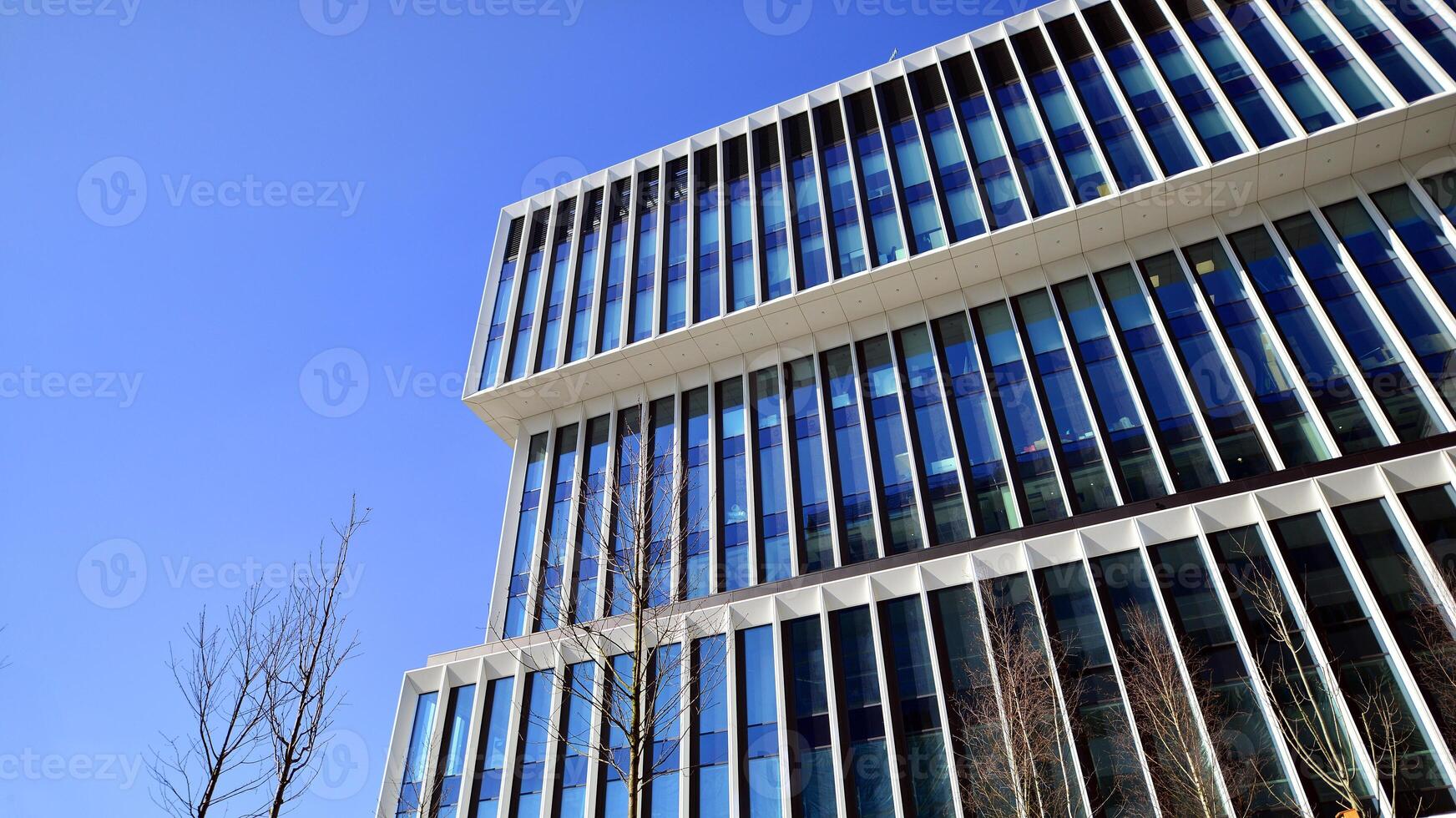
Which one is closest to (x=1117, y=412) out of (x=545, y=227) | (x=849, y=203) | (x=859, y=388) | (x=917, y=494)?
(x=917, y=494)

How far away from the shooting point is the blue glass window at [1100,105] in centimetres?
2802

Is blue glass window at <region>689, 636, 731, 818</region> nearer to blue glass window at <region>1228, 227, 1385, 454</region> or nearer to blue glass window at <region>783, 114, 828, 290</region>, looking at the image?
blue glass window at <region>783, 114, 828, 290</region>

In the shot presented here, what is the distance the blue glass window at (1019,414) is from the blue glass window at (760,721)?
8297 mm

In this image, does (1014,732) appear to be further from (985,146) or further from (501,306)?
(501,306)

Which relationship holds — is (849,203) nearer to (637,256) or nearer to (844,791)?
(637,256)

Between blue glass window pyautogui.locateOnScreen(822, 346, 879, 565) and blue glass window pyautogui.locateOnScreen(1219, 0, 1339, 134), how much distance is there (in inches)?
612

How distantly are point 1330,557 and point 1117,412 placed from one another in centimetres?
667

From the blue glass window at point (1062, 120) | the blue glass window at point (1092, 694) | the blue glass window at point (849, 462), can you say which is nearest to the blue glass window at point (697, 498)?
the blue glass window at point (849, 462)

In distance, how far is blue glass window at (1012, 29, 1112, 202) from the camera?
28.4m

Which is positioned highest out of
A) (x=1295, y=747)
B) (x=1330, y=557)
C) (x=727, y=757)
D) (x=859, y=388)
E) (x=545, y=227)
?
(x=545, y=227)

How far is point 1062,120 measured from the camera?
99.9 feet

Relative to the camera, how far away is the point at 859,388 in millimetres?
29875

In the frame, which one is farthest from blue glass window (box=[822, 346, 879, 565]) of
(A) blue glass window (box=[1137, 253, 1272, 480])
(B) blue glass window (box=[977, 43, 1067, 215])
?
(A) blue glass window (box=[1137, 253, 1272, 480])

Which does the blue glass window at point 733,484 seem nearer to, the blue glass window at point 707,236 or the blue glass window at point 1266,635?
the blue glass window at point 707,236
